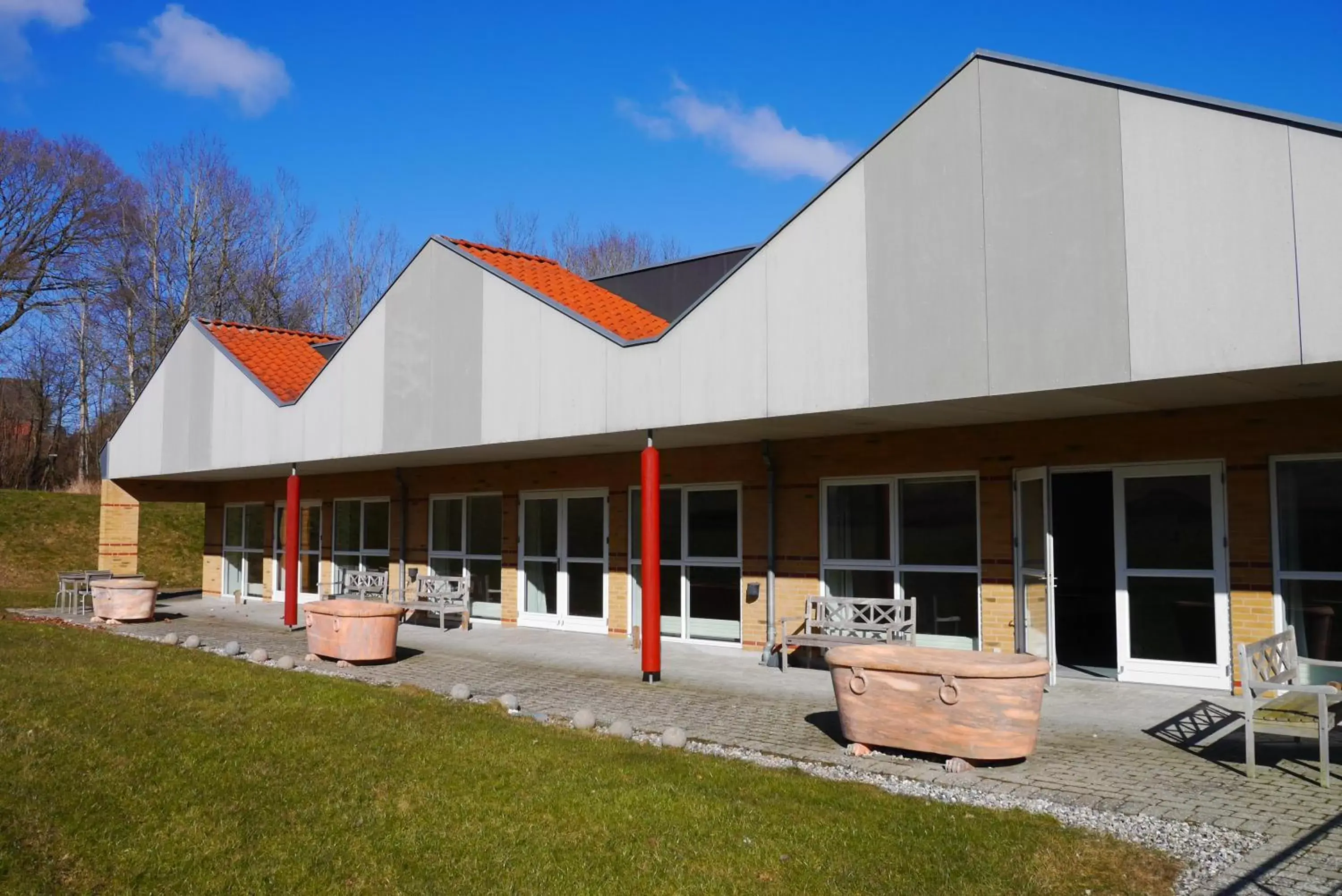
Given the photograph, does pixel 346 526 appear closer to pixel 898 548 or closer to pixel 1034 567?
pixel 898 548

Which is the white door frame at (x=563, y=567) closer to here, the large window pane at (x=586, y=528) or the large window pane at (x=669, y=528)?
the large window pane at (x=586, y=528)

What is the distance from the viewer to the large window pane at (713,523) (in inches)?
585

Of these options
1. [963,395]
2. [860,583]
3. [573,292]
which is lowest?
[860,583]

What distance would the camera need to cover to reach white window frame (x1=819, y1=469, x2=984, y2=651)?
1214cm

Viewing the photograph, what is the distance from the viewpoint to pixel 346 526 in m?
21.7

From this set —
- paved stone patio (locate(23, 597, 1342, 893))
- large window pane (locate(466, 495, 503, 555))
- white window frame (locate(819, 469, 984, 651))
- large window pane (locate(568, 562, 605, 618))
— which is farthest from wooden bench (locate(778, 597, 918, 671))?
large window pane (locate(466, 495, 503, 555))

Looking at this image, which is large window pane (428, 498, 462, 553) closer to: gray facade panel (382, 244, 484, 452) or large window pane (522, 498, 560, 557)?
large window pane (522, 498, 560, 557)

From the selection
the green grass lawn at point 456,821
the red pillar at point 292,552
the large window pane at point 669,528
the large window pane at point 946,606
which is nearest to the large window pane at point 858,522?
the large window pane at point 946,606

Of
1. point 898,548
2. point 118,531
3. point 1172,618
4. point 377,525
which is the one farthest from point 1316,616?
point 118,531

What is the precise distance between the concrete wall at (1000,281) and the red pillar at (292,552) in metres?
6.03

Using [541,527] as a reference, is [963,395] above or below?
above

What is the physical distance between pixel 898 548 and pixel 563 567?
624cm

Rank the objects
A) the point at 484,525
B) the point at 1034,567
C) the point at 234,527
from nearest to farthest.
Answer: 1. the point at 1034,567
2. the point at 484,525
3. the point at 234,527

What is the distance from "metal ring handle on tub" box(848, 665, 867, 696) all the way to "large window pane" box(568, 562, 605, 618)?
874cm
